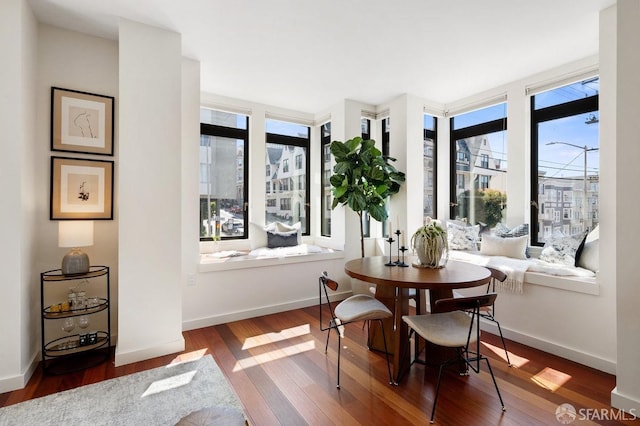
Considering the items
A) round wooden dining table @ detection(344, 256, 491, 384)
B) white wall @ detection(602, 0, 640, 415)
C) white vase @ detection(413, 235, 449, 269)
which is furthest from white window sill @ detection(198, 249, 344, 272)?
white wall @ detection(602, 0, 640, 415)

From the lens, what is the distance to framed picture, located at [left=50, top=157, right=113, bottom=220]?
2.58 meters

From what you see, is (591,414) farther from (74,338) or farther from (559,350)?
(74,338)

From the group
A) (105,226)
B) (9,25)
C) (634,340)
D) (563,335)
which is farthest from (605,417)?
(9,25)

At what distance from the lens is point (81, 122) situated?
2.68 meters

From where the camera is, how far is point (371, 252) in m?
4.63

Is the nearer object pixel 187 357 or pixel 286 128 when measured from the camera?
pixel 187 357

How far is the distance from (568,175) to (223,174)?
161 inches

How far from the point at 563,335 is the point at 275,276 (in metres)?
2.85

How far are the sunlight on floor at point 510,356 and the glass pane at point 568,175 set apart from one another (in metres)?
1.44

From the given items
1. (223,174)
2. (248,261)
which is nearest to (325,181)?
(223,174)

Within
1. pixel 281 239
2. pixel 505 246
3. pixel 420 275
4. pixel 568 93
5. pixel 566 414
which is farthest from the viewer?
pixel 281 239

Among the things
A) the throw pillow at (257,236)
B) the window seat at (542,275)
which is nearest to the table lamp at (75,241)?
the throw pillow at (257,236)

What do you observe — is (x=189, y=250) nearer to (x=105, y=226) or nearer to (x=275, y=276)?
(x=105, y=226)

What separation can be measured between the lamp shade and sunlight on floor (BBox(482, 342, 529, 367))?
348 cm
